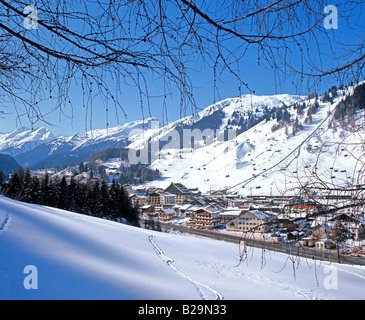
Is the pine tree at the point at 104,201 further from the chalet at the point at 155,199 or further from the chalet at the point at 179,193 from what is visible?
the chalet at the point at 179,193

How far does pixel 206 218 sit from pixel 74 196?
13.2 meters

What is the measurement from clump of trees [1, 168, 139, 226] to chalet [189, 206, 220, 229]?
6855 mm

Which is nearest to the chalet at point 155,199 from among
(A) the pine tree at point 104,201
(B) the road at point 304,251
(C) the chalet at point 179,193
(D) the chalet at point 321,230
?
(C) the chalet at point 179,193

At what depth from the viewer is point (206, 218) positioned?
1025 inches

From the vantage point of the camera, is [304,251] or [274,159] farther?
[274,159]

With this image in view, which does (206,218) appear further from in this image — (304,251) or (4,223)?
(304,251)

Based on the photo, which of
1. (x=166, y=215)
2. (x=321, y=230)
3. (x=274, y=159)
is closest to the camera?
(x=321, y=230)

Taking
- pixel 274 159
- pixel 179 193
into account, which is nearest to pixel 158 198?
pixel 179 193

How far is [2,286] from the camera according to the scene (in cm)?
141

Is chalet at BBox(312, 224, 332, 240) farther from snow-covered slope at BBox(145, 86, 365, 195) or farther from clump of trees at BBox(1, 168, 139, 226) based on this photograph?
clump of trees at BBox(1, 168, 139, 226)

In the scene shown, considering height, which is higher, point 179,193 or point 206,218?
point 179,193

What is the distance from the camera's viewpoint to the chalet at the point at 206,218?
25.1 metres

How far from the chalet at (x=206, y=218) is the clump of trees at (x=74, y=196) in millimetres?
6855

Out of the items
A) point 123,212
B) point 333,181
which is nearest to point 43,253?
point 333,181
